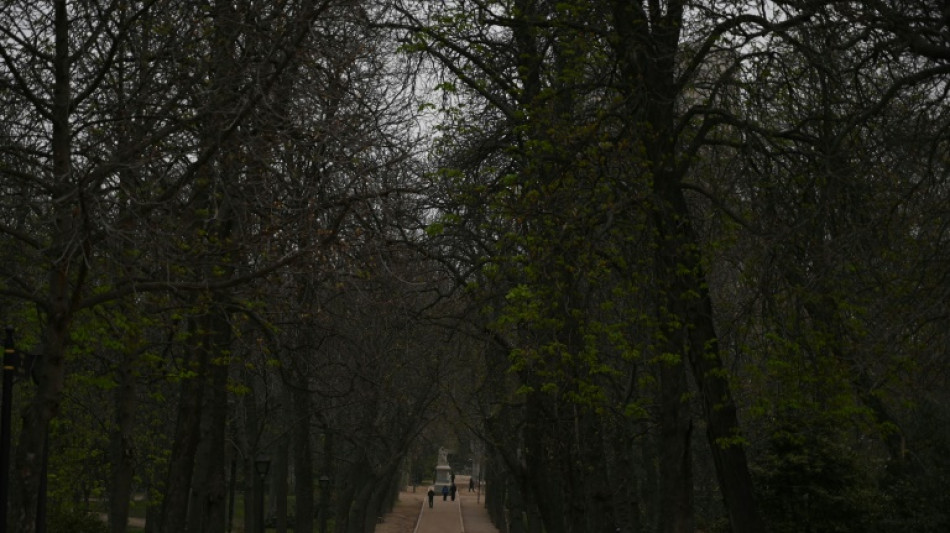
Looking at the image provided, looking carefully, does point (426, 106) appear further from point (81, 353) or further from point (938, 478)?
point (938, 478)

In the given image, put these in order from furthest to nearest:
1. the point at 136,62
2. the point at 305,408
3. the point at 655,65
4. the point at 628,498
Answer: the point at 628,498 → the point at 305,408 → the point at 655,65 → the point at 136,62

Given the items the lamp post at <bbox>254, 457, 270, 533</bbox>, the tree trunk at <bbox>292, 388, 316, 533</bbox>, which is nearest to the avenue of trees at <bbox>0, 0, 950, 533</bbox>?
the tree trunk at <bbox>292, 388, 316, 533</bbox>

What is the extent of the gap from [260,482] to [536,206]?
14186 millimetres

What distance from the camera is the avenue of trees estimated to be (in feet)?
34.0

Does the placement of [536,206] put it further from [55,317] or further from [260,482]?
[260,482]

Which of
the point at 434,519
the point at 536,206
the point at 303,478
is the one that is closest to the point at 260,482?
the point at 303,478

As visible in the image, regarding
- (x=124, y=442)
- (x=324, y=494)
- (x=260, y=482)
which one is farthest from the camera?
(x=324, y=494)

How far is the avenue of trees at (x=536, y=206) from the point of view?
1037 centimetres

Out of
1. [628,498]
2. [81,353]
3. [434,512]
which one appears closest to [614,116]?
[81,353]

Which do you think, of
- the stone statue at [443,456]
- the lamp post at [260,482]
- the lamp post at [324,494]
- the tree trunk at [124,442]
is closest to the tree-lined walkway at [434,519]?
the lamp post at [324,494]

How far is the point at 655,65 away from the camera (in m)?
13.4

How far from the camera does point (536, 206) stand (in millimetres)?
13719

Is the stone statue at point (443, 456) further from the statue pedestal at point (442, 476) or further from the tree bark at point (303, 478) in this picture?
the tree bark at point (303, 478)

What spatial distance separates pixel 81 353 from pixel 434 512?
5616cm
